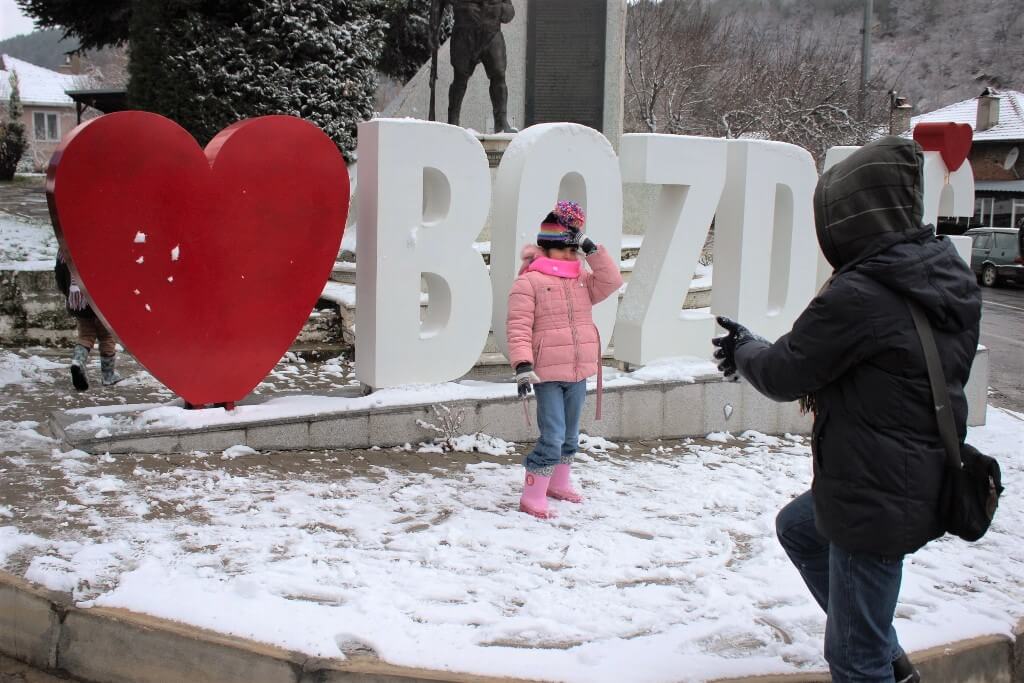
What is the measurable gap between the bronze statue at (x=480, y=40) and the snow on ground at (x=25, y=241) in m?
A: 5.02


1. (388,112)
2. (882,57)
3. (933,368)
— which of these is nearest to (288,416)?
(933,368)

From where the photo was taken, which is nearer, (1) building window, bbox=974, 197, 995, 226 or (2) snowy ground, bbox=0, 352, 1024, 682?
(2) snowy ground, bbox=0, 352, 1024, 682

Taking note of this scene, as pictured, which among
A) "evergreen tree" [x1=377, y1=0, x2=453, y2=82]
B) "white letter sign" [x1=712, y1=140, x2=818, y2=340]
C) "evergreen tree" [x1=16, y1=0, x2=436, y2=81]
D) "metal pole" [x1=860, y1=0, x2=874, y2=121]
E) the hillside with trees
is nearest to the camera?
"white letter sign" [x1=712, y1=140, x2=818, y2=340]

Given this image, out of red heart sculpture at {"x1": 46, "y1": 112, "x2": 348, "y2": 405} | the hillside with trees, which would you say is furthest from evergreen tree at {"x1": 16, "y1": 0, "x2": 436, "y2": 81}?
red heart sculpture at {"x1": 46, "y1": 112, "x2": 348, "y2": 405}

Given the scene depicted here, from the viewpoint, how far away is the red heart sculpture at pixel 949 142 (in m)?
8.31

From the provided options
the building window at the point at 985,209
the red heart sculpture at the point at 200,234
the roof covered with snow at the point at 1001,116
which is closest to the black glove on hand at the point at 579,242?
the red heart sculpture at the point at 200,234

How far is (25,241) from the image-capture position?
11703 millimetres

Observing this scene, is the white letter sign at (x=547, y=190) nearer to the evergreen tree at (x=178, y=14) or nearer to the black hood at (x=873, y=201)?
the black hood at (x=873, y=201)

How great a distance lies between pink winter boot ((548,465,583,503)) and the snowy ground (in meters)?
0.10

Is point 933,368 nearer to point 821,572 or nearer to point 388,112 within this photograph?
point 821,572

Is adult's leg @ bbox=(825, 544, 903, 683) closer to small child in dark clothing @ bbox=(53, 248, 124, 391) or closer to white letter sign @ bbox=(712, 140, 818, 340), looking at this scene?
white letter sign @ bbox=(712, 140, 818, 340)

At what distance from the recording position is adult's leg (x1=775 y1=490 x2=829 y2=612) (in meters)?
3.07

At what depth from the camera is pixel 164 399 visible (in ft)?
23.7

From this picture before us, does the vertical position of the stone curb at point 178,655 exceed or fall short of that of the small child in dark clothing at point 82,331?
it falls short
